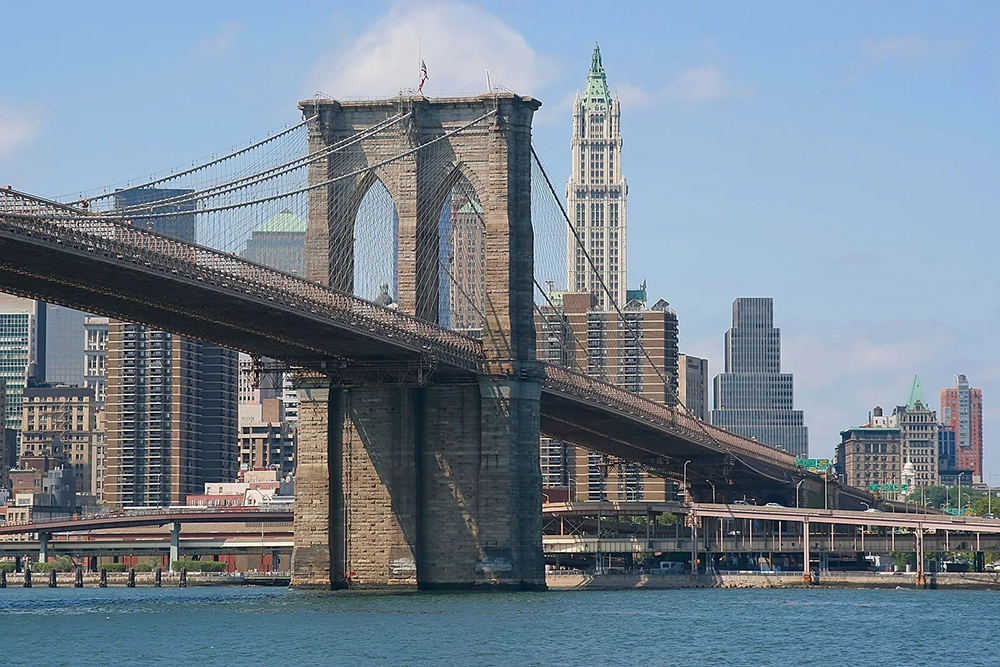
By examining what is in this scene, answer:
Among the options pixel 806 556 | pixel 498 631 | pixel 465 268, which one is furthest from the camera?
pixel 806 556

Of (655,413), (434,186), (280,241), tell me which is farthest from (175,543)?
(434,186)

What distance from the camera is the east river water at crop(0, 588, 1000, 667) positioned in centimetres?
6562

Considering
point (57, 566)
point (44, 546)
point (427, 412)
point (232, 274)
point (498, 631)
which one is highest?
point (232, 274)

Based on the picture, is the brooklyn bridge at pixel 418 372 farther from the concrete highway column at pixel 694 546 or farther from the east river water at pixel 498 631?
the concrete highway column at pixel 694 546

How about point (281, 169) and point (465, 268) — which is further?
point (465, 268)

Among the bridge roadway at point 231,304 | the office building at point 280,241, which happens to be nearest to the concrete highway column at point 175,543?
the office building at point 280,241

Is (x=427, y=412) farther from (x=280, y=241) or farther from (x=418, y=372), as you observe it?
(x=280, y=241)

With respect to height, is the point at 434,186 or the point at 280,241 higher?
the point at 280,241

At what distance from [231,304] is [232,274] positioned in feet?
6.12

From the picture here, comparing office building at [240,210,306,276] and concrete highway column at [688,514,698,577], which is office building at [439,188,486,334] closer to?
office building at [240,210,306,276]

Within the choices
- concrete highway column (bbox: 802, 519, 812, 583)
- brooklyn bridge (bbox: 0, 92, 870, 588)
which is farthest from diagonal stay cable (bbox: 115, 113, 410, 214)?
concrete highway column (bbox: 802, 519, 812, 583)

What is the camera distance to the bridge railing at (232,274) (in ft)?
233

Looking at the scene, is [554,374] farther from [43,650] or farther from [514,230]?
[43,650]

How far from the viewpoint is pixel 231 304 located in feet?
268
